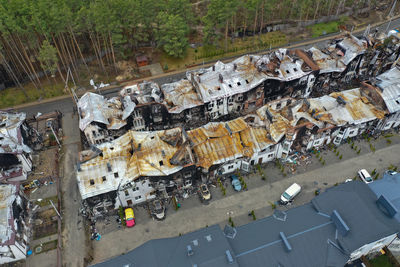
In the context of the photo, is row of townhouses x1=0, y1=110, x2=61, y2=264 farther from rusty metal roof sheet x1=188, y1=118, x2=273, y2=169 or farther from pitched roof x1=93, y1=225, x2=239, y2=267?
rusty metal roof sheet x1=188, y1=118, x2=273, y2=169

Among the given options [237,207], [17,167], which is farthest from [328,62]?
[17,167]

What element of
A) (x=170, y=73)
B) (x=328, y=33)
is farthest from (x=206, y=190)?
(x=328, y=33)

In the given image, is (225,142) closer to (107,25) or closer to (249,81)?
(249,81)

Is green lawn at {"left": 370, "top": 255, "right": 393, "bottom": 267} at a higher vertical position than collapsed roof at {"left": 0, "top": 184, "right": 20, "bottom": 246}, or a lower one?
lower

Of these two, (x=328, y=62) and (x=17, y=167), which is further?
(x=328, y=62)

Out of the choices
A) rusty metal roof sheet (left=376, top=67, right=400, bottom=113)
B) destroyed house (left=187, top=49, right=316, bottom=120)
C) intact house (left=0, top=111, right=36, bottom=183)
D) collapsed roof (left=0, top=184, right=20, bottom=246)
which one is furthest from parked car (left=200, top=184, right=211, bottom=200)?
rusty metal roof sheet (left=376, top=67, right=400, bottom=113)

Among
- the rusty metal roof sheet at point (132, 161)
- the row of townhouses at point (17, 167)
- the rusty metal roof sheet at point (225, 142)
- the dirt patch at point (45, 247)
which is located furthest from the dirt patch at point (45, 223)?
the rusty metal roof sheet at point (225, 142)
